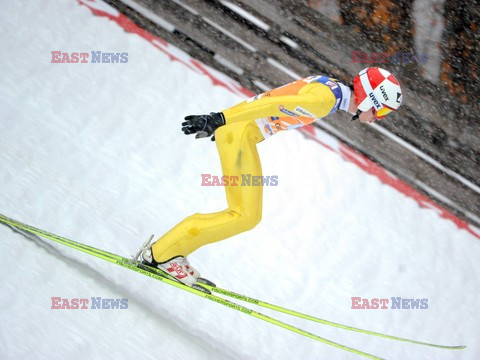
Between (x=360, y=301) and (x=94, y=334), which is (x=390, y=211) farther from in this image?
(x=94, y=334)

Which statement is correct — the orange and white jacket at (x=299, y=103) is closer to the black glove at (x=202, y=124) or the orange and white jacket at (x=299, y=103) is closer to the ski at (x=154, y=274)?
the black glove at (x=202, y=124)

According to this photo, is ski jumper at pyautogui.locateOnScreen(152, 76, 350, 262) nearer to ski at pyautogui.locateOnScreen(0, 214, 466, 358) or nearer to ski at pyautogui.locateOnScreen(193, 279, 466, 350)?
ski at pyautogui.locateOnScreen(0, 214, 466, 358)

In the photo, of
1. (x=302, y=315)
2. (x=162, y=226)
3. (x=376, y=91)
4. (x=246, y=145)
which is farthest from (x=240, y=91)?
(x=302, y=315)

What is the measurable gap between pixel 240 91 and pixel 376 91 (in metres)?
2.44

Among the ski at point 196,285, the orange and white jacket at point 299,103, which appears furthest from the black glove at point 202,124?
the ski at point 196,285

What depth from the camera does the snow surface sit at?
4258mm

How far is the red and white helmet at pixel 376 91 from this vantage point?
3.69 meters

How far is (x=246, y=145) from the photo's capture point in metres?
3.91

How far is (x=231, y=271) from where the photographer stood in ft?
15.5

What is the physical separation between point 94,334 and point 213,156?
1932mm

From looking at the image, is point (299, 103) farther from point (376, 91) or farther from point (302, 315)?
point (302, 315)

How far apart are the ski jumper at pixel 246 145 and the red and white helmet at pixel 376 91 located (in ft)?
0.29

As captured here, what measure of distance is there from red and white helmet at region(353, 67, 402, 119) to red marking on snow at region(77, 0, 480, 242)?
6.49 feet

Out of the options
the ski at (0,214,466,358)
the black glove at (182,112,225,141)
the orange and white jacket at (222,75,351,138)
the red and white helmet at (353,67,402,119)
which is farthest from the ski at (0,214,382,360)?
the red and white helmet at (353,67,402,119)
